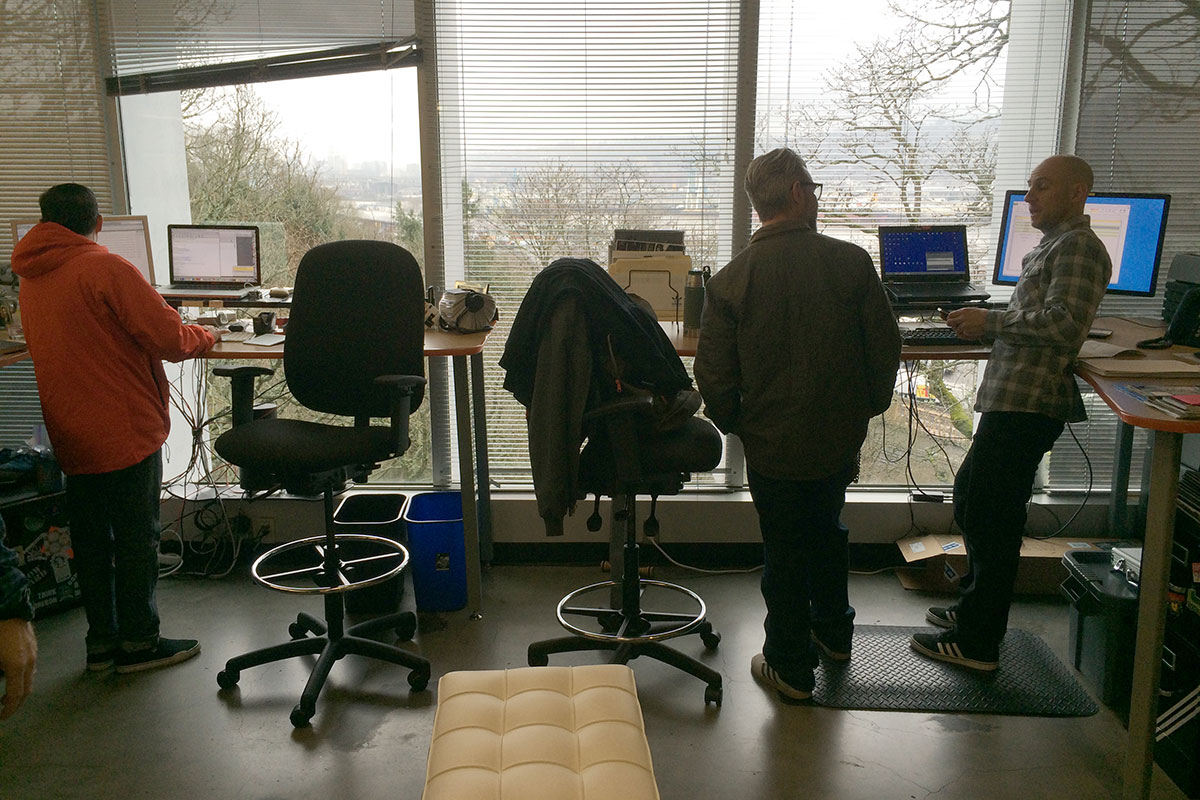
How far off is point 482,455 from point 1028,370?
2.00 meters

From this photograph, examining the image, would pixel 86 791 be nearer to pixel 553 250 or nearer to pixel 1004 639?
pixel 553 250

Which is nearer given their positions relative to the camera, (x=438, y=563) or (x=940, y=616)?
(x=940, y=616)

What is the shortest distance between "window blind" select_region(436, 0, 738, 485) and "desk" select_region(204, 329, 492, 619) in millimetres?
584

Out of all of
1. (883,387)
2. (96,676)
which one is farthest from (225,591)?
(883,387)

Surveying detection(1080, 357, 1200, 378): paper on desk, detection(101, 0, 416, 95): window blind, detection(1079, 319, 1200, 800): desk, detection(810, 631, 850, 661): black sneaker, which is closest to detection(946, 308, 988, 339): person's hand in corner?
detection(1080, 357, 1200, 378): paper on desk

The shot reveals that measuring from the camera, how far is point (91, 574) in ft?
9.60

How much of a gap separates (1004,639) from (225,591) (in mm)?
2876

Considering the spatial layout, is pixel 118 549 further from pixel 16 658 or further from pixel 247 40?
pixel 247 40

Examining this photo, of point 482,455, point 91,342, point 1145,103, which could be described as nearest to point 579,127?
point 482,455

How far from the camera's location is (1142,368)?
2.55 m

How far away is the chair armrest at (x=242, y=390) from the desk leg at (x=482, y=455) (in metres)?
0.79

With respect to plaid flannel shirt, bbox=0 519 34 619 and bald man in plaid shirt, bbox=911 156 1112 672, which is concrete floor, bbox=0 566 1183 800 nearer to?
bald man in plaid shirt, bbox=911 156 1112 672

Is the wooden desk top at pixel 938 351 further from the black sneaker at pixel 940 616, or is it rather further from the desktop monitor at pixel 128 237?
the desktop monitor at pixel 128 237

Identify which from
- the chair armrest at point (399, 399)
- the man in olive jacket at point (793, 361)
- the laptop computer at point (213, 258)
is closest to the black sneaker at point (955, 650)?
the man in olive jacket at point (793, 361)
